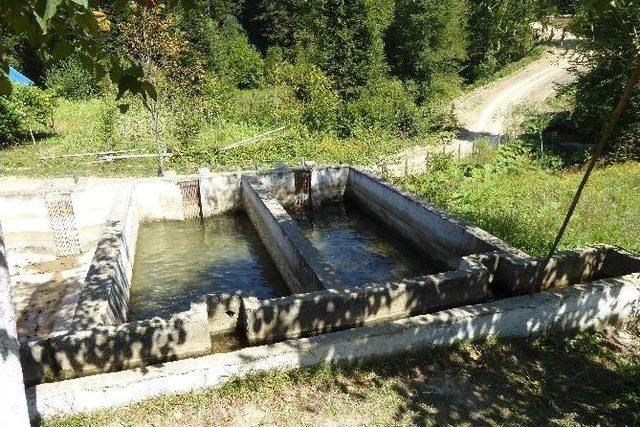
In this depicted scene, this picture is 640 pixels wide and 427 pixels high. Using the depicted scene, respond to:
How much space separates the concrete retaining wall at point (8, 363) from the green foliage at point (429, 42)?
107 ft

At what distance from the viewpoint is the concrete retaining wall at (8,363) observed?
2.98 metres

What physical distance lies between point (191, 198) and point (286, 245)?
5.21m

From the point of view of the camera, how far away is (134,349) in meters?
5.40

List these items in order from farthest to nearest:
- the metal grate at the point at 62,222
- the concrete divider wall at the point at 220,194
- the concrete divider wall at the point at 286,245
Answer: the concrete divider wall at the point at 220,194 < the metal grate at the point at 62,222 < the concrete divider wall at the point at 286,245

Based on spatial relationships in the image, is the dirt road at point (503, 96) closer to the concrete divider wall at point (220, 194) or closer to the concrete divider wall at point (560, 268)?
the concrete divider wall at point (220, 194)

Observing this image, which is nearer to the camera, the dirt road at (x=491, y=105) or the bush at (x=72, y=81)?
the dirt road at (x=491, y=105)

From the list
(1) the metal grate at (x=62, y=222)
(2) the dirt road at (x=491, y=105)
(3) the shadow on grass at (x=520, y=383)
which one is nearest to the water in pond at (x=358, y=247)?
(2) the dirt road at (x=491, y=105)

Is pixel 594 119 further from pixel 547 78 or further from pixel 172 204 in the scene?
pixel 547 78

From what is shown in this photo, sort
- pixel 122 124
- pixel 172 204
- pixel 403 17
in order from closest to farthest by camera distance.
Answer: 1. pixel 172 204
2. pixel 122 124
3. pixel 403 17

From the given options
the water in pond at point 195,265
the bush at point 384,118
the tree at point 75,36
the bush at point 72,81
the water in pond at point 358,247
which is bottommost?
the water in pond at point 195,265

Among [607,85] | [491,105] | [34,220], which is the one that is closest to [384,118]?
[607,85]

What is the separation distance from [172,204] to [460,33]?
2888 cm

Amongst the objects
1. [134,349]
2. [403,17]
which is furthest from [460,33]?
[134,349]

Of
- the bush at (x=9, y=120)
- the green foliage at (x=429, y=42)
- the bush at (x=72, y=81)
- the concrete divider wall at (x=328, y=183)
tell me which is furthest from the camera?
the green foliage at (x=429, y=42)
